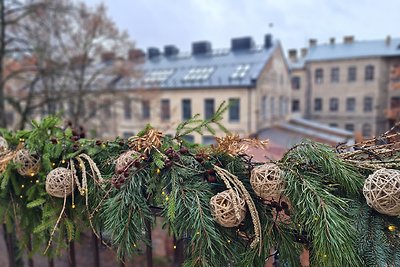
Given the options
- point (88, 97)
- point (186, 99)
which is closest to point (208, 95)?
point (186, 99)

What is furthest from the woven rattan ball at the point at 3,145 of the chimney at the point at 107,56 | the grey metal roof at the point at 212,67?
the grey metal roof at the point at 212,67

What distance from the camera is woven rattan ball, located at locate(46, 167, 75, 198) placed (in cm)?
156

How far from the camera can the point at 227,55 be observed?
74.3ft

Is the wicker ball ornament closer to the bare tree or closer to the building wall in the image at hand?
the bare tree

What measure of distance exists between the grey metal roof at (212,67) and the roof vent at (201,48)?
397mm

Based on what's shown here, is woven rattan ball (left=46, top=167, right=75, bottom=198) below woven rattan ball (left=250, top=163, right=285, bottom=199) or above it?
below

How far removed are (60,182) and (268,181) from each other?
951mm

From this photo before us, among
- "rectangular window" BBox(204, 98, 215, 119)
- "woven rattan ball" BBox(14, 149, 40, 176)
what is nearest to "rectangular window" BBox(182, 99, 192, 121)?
"rectangular window" BBox(204, 98, 215, 119)

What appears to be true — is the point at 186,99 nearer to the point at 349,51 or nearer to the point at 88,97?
the point at 88,97

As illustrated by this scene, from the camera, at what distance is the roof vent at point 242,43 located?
885 inches

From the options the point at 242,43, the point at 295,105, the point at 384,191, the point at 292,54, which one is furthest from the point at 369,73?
the point at 384,191

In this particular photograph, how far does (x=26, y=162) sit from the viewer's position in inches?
67.5

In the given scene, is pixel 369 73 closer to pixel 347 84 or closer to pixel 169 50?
pixel 347 84

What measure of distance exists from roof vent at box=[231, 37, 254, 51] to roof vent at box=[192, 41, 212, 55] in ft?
6.57
